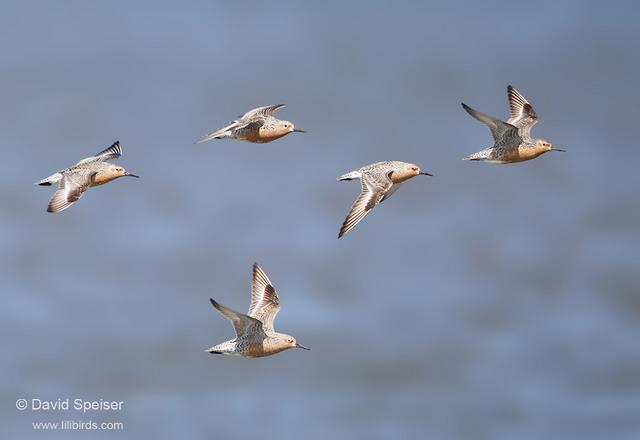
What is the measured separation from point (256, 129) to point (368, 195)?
194 centimetres

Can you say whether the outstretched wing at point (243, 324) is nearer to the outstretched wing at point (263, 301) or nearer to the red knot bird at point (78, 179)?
the outstretched wing at point (263, 301)

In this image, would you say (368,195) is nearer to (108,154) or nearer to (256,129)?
(256,129)

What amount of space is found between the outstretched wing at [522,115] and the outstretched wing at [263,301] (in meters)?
4.22

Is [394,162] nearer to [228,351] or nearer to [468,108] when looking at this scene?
[468,108]

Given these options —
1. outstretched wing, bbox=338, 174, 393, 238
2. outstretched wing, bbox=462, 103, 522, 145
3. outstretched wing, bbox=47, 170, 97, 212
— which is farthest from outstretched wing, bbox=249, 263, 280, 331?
outstretched wing, bbox=462, 103, 522, 145

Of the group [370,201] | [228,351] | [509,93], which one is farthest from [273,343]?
[509,93]

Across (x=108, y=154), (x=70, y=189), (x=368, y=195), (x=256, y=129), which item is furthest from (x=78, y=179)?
(x=368, y=195)

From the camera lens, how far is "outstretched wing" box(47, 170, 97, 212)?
776 inches

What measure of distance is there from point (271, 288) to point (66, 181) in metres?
3.21

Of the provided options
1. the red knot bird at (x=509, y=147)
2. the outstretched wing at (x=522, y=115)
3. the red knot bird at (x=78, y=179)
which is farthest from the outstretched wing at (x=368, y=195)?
the red knot bird at (x=78, y=179)

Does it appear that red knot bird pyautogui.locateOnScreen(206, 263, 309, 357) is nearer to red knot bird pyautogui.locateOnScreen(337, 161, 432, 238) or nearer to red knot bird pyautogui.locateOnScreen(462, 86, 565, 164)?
red knot bird pyautogui.locateOnScreen(337, 161, 432, 238)

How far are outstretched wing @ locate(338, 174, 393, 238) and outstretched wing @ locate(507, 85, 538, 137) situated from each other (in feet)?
7.55

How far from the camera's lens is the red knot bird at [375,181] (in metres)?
19.6

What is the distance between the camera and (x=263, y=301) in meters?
20.4
